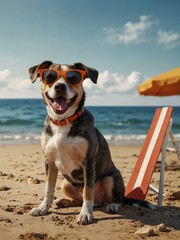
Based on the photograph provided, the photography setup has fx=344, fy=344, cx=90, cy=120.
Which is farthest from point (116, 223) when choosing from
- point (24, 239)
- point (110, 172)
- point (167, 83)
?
point (167, 83)

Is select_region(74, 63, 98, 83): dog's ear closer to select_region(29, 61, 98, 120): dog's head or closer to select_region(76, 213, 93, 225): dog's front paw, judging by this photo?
select_region(29, 61, 98, 120): dog's head

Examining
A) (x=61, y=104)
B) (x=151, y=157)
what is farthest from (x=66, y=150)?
(x=151, y=157)

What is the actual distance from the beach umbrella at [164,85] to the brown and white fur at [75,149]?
3196 mm

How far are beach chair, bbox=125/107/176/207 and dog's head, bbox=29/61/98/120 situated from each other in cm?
158

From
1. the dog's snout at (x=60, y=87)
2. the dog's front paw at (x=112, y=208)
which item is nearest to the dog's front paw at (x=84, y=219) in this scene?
the dog's front paw at (x=112, y=208)

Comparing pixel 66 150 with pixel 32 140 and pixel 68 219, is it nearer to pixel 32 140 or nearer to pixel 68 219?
pixel 68 219

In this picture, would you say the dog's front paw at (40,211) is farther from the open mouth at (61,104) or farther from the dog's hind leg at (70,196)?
the open mouth at (61,104)

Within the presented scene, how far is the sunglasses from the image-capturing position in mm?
3996

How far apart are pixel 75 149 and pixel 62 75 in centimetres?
88

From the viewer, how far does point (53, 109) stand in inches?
159

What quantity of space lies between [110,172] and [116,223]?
2.61ft

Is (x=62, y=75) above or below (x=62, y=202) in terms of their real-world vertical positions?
above

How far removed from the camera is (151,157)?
520 centimetres

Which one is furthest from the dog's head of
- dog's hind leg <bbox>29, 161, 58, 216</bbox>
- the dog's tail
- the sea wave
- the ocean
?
the ocean
